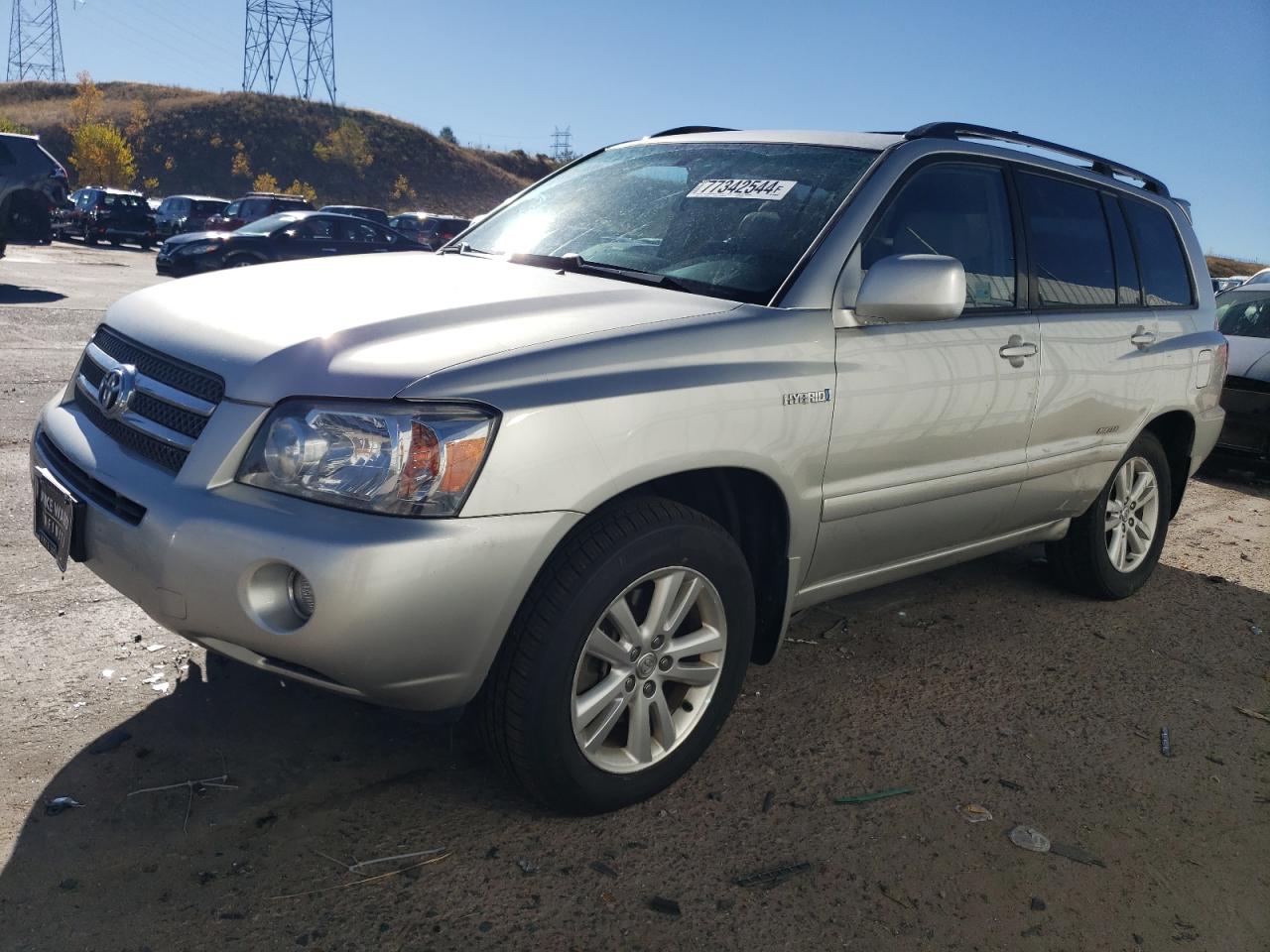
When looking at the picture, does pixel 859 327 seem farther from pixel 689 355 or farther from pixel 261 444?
pixel 261 444

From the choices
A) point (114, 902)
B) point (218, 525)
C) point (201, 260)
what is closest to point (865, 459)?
point (218, 525)

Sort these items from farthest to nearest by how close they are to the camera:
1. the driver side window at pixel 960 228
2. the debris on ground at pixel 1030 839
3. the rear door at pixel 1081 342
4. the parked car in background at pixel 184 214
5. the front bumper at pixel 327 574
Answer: the parked car in background at pixel 184 214
the rear door at pixel 1081 342
the driver side window at pixel 960 228
the debris on ground at pixel 1030 839
the front bumper at pixel 327 574

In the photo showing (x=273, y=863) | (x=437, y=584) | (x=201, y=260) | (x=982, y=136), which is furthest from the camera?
(x=201, y=260)

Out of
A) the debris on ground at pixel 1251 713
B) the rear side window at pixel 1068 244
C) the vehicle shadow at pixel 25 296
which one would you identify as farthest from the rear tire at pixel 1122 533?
the vehicle shadow at pixel 25 296

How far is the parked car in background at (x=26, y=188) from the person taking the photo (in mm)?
14562

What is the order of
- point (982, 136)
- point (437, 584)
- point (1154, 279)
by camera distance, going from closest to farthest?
point (437, 584) < point (982, 136) < point (1154, 279)

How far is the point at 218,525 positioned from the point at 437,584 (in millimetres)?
500

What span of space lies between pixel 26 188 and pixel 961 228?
14881 mm

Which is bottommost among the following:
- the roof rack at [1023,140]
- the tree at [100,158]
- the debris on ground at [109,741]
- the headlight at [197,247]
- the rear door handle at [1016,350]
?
the debris on ground at [109,741]

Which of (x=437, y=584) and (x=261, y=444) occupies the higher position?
(x=261, y=444)

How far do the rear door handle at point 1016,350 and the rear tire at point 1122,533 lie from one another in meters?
1.11

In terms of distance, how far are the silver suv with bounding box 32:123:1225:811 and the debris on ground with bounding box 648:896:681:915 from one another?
0.34m

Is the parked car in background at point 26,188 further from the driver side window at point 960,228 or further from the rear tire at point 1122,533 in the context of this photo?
the rear tire at point 1122,533

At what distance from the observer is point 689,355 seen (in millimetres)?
2768
